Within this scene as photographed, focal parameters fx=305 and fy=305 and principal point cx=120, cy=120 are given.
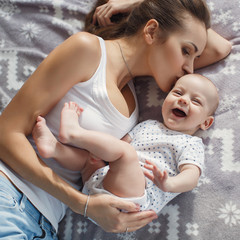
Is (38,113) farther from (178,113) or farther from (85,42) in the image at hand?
(178,113)

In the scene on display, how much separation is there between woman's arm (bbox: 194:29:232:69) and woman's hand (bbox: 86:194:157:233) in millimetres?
742

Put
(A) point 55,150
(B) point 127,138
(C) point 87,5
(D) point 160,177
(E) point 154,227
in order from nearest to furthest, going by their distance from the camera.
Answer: (D) point 160,177 < (A) point 55,150 < (E) point 154,227 < (B) point 127,138 < (C) point 87,5

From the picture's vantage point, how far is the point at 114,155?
3.42ft

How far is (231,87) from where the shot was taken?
1.36m

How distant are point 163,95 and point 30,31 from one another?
705 millimetres

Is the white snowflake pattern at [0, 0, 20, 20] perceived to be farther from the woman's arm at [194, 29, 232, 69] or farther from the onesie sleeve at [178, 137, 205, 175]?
the onesie sleeve at [178, 137, 205, 175]

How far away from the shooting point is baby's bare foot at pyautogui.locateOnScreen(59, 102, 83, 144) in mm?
1043

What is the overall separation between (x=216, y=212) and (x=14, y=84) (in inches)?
40.3

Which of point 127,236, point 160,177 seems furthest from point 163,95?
point 127,236

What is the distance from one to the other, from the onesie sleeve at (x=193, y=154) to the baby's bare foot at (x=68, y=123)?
40 centimetres

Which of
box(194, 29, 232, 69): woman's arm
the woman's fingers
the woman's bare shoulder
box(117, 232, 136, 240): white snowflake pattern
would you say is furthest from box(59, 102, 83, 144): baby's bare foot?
box(194, 29, 232, 69): woman's arm

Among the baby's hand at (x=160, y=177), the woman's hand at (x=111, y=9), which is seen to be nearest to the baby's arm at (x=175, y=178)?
the baby's hand at (x=160, y=177)

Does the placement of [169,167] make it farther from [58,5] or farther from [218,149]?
[58,5]

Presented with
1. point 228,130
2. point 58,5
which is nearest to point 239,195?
point 228,130
